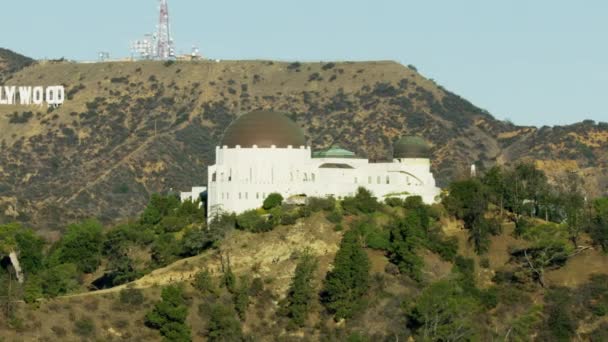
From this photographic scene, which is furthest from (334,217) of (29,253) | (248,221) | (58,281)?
(29,253)

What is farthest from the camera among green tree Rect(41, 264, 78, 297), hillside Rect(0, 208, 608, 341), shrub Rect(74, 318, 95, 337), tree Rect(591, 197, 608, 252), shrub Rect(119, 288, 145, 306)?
tree Rect(591, 197, 608, 252)

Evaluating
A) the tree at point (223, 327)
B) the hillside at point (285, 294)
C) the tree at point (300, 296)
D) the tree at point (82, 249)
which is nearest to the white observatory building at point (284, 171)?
the hillside at point (285, 294)

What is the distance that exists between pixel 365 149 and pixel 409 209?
76.9 metres

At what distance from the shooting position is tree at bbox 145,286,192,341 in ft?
350

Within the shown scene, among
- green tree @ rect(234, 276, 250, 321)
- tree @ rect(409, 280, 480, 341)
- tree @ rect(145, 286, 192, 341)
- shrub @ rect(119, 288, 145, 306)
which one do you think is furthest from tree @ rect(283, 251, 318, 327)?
shrub @ rect(119, 288, 145, 306)

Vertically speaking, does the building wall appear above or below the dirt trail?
above

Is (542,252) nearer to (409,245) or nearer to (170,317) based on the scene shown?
(409,245)

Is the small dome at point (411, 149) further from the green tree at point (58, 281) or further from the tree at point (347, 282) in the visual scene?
the green tree at point (58, 281)

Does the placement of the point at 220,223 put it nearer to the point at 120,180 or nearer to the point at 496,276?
the point at 496,276

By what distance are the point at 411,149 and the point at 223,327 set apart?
2470cm

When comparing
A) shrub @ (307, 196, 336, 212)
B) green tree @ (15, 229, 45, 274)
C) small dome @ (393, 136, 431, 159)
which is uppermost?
small dome @ (393, 136, 431, 159)

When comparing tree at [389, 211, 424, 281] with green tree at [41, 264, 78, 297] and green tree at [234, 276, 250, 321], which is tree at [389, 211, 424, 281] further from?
green tree at [41, 264, 78, 297]

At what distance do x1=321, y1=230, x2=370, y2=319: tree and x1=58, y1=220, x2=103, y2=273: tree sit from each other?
22.3 m

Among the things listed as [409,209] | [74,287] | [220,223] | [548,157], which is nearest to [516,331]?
[409,209]
